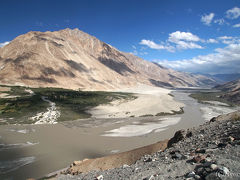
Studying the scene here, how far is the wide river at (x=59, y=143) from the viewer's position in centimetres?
1669

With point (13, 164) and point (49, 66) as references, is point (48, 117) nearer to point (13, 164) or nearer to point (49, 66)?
point (13, 164)

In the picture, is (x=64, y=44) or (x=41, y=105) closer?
(x=41, y=105)

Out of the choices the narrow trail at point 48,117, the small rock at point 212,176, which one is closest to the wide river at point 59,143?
the narrow trail at point 48,117

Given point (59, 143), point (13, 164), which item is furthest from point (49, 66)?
point (13, 164)

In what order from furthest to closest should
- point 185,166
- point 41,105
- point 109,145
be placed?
point 41,105, point 109,145, point 185,166

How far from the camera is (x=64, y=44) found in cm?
12681

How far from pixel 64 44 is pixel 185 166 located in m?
134

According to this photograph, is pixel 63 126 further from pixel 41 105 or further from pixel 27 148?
pixel 41 105

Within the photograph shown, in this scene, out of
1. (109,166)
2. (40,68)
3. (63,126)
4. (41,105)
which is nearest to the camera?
(109,166)

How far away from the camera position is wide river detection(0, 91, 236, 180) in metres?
16.7

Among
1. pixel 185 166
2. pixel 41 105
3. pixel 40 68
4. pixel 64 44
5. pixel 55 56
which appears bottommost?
pixel 185 166

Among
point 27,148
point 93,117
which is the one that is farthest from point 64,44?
point 27,148

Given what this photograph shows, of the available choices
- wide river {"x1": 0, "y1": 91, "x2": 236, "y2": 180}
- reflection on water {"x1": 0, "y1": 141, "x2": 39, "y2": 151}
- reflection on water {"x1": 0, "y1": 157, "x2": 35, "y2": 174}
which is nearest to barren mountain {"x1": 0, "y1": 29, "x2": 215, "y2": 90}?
wide river {"x1": 0, "y1": 91, "x2": 236, "y2": 180}

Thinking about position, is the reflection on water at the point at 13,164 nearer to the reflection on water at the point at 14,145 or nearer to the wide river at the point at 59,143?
the wide river at the point at 59,143
